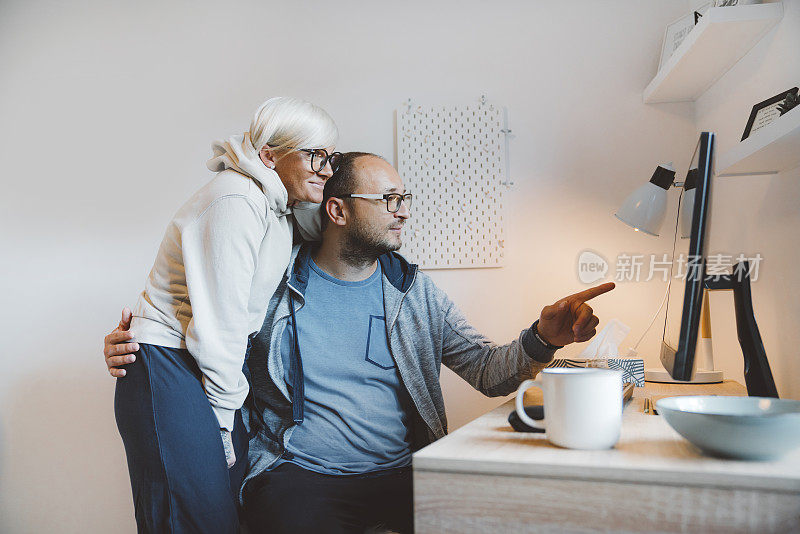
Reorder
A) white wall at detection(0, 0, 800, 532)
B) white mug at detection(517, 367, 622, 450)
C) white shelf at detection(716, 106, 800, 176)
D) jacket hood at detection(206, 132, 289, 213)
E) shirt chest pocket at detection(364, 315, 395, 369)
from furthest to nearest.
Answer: white wall at detection(0, 0, 800, 532) → shirt chest pocket at detection(364, 315, 395, 369) → jacket hood at detection(206, 132, 289, 213) → white shelf at detection(716, 106, 800, 176) → white mug at detection(517, 367, 622, 450)

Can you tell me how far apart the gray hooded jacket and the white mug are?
602 millimetres

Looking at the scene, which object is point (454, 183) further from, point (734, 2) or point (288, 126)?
point (734, 2)

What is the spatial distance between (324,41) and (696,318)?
1.62m

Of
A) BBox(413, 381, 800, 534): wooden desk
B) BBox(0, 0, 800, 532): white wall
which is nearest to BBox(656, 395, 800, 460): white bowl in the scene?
BBox(413, 381, 800, 534): wooden desk

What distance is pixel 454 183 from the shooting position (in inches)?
79.4

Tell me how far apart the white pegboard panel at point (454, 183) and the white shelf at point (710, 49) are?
1.68 feet

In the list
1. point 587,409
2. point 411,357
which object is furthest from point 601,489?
point 411,357

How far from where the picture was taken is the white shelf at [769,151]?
107 cm

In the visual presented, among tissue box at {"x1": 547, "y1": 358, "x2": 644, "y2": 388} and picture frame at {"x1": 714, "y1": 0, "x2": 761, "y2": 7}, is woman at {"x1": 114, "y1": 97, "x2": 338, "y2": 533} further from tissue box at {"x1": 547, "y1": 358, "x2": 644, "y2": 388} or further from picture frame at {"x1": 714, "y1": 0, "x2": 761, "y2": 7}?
picture frame at {"x1": 714, "y1": 0, "x2": 761, "y2": 7}

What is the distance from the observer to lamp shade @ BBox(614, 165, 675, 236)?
1605mm

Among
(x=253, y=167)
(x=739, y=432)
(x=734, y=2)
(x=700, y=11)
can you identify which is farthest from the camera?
(x=700, y=11)

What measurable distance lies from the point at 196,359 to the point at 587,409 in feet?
2.61

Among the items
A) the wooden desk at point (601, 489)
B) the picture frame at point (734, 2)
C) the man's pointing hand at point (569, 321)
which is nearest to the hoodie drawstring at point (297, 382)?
the man's pointing hand at point (569, 321)

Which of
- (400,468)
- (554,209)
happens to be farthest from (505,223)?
(400,468)
